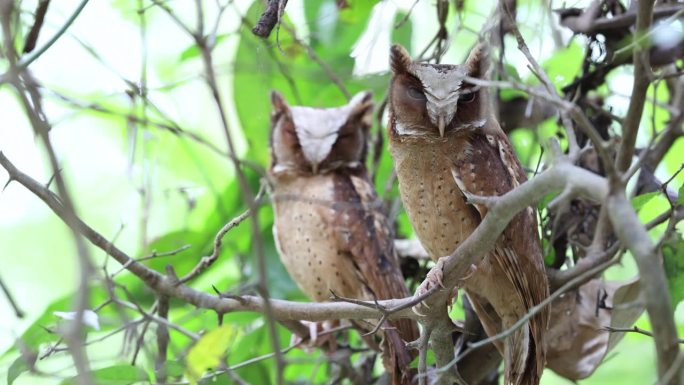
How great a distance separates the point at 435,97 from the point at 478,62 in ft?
0.72

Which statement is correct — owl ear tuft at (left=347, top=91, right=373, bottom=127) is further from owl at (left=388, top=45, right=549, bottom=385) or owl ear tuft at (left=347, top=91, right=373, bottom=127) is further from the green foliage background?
owl at (left=388, top=45, right=549, bottom=385)

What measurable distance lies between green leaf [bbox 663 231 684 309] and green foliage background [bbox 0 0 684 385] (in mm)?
215

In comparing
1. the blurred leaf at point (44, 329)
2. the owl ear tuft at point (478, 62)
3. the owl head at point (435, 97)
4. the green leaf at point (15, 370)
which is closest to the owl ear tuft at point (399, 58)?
the owl head at point (435, 97)

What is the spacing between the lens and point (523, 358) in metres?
2.74

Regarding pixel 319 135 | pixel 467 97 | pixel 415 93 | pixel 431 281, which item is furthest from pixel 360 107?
pixel 431 281

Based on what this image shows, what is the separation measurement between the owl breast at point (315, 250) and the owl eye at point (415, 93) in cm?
75

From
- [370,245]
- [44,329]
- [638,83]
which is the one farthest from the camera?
[370,245]

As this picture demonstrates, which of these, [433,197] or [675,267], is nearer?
[675,267]

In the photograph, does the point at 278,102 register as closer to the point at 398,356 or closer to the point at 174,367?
the point at 398,356

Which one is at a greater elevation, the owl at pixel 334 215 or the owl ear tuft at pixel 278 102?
the owl ear tuft at pixel 278 102

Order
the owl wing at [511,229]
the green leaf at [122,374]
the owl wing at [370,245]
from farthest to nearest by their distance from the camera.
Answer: the owl wing at [370,245], the owl wing at [511,229], the green leaf at [122,374]

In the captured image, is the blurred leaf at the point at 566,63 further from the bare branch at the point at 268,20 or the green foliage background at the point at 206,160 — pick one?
the bare branch at the point at 268,20

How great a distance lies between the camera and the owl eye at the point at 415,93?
2.80 metres

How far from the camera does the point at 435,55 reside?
325 centimetres
